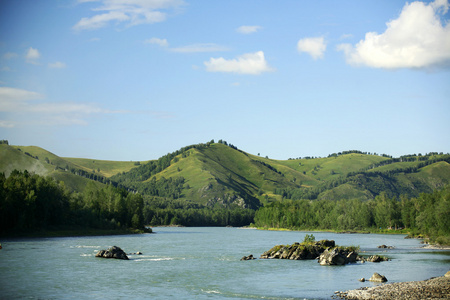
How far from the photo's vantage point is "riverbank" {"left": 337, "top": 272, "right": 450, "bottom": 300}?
5194 centimetres

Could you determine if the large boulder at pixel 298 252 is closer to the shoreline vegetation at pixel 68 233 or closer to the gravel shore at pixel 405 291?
the gravel shore at pixel 405 291

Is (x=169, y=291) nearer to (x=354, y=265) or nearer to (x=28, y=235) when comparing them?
(x=354, y=265)

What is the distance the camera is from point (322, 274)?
74.9 meters

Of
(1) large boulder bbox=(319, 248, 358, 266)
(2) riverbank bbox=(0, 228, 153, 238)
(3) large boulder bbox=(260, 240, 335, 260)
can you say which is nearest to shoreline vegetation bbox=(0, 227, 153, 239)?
(2) riverbank bbox=(0, 228, 153, 238)

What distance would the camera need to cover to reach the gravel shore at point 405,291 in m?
52.0

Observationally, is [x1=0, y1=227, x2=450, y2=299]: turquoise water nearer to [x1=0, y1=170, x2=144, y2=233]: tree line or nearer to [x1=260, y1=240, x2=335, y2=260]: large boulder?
[x1=260, y1=240, x2=335, y2=260]: large boulder

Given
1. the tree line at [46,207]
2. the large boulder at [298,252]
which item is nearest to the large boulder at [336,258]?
the large boulder at [298,252]

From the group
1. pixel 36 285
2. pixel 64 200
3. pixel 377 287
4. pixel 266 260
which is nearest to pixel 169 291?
pixel 36 285

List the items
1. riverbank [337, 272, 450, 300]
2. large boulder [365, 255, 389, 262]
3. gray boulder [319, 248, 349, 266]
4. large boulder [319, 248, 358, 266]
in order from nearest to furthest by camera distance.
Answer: riverbank [337, 272, 450, 300], gray boulder [319, 248, 349, 266], large boulder [319, 248, 358, 266], large boulder [365, 255, 389, 262]

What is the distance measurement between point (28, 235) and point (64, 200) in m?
28.4

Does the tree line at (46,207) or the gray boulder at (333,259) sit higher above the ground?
the tree line at (46,207)

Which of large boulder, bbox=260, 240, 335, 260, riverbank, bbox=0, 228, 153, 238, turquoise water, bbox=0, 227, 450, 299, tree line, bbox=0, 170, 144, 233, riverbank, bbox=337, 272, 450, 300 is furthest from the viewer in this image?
riverbank, bbox=0, 228, 153, 238

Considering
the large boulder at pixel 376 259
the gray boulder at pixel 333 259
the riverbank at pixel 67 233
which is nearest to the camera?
the gray boulder at pixel 333 259

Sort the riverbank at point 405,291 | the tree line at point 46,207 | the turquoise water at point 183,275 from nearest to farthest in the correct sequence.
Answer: the riverbank at point 405,291, the turquoise water at point 183,275, the tree line at point 46,207
